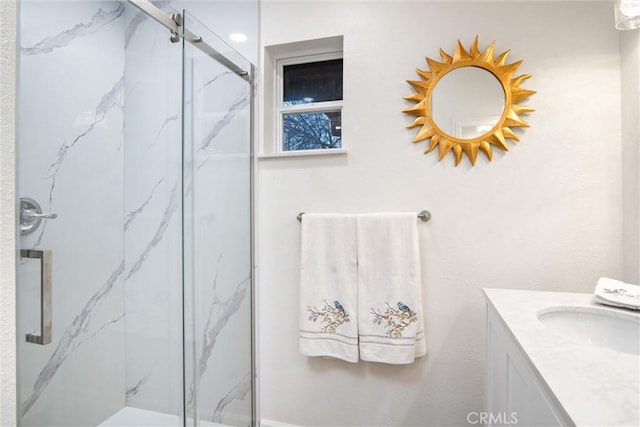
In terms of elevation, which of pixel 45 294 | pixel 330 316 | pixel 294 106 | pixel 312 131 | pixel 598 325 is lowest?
pixel 330 316

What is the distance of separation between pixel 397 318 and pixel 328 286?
0.31 m

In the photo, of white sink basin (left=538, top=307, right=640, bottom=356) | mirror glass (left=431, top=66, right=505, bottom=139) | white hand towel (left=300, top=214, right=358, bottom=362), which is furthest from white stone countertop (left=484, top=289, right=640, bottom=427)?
mirror glass (left=431, top=66, right=505, bottom=139)

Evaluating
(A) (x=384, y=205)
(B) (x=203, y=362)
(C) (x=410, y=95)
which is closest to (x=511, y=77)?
(C) (x=410, y=95)

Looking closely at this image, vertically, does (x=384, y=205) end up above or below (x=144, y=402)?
above

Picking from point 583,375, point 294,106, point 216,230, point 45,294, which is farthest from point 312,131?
point 583,375

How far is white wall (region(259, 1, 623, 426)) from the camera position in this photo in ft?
4.25

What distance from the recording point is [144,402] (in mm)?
1433

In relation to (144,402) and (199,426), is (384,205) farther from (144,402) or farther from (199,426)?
(144,402)

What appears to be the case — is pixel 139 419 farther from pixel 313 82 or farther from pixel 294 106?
pixel 313 82

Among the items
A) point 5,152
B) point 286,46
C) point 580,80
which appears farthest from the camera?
point 286,46

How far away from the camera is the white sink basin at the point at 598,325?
0.90m

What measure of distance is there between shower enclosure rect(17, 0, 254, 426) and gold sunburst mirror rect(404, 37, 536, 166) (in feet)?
2.63

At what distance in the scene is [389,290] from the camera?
141cm

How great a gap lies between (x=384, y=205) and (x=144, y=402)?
4.27ft
